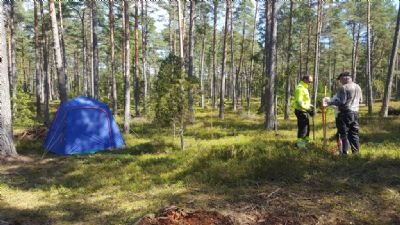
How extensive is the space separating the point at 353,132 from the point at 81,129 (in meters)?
9.16

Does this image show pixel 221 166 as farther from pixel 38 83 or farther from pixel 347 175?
pixel 38 83

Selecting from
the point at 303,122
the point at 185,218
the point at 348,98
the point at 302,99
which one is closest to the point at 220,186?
the point at 185,218

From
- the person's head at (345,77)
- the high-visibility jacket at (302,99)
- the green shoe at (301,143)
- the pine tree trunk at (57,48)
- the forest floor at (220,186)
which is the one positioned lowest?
the forest floor at (220,186)

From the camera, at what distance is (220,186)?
652 centimetres

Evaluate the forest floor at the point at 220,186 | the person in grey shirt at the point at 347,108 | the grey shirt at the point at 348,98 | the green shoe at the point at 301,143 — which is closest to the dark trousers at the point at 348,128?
the person in grey shirt at the point at 347,108

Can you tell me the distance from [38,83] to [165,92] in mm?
16703

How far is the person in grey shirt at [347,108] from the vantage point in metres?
7.45

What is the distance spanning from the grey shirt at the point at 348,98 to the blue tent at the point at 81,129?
8381 millimetres

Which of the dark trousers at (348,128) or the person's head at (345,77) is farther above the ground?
the person's head at (345,77)

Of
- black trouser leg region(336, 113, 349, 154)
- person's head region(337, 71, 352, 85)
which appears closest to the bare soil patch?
black trouser leg region(336, 113, 349, 154)

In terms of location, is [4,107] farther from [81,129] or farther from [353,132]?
[353,132]

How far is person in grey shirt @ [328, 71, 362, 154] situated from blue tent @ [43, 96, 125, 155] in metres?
8.29

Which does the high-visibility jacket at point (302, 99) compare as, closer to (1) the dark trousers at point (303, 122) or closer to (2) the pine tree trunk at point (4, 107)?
(1) the dark trousers at point (303, 122)

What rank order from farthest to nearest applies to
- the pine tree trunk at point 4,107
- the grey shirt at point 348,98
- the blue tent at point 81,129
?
the blue tent at point 81,129
the pine tree trunk at point 4,107
the grey shirt at point 348,98
